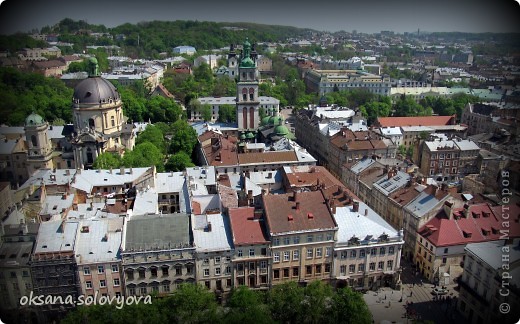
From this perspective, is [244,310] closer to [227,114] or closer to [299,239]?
[299,239]

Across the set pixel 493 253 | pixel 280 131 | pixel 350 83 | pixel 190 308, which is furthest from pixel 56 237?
pixel 350 83

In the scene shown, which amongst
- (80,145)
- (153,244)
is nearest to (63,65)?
(80,145)

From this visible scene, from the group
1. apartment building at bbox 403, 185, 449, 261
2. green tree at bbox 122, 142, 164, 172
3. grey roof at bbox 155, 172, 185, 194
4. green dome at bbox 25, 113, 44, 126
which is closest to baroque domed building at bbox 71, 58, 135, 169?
green tree at bbox 122, 142, 164, 172

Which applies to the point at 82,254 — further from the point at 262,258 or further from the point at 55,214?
the point at 262,258

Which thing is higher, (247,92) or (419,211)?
(247,92)

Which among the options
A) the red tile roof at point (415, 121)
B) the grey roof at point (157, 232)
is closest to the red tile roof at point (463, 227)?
the grey roof at point (157, 232)

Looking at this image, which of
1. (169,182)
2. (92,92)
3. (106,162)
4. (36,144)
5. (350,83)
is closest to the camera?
(169,182)
